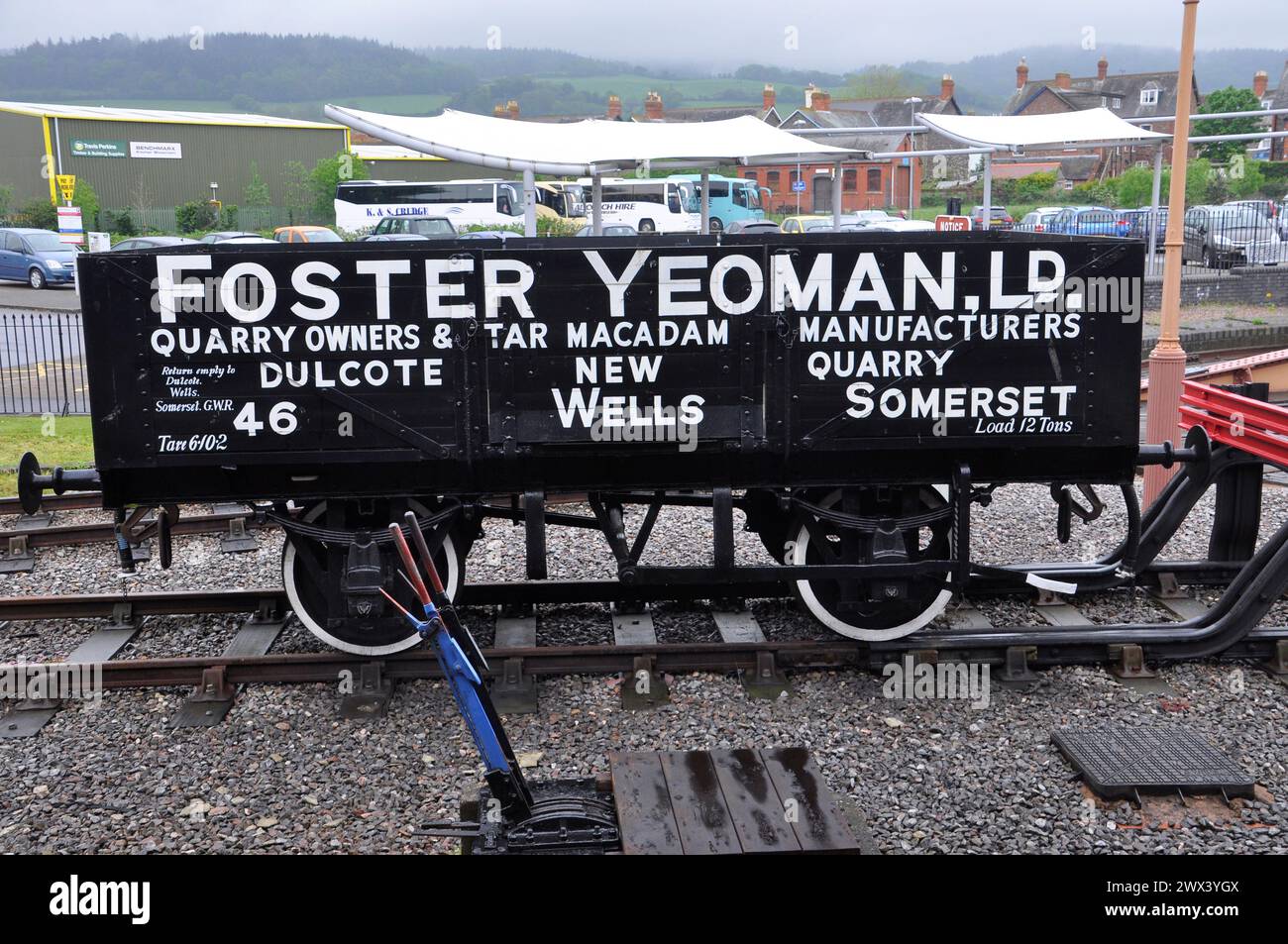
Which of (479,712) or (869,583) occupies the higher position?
(479,712)

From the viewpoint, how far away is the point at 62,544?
10047mm

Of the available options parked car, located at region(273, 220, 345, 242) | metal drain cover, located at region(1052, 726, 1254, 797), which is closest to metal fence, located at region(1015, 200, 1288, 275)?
parked car, located at region(273, 220, 345, 242)

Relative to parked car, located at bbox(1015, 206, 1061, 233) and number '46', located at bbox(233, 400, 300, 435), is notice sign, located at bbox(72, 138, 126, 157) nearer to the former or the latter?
parked car, located at bbox(1015, 206, 1061, 233)

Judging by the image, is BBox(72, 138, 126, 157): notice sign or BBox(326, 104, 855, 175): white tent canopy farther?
BBox(72, 138, 126, 157): notice sign

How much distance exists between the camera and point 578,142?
22.5 metres

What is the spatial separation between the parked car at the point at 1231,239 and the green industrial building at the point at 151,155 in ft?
125

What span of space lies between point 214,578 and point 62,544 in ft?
5.92

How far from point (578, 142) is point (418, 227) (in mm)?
13155

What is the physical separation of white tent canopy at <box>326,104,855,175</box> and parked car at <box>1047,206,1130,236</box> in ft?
43.7

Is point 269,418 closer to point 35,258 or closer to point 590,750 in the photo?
point 590,750

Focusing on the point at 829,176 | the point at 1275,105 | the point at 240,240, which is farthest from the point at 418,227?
the point at 1275,105

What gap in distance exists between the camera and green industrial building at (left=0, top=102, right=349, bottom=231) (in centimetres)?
5128

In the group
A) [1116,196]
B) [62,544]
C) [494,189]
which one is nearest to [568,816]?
[62,544]

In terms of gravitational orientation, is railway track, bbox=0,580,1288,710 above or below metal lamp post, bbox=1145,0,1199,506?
below
